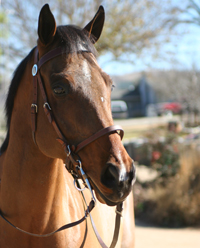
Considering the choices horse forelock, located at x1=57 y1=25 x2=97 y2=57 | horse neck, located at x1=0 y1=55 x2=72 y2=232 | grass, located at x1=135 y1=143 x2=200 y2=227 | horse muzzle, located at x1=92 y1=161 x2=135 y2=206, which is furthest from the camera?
grass, located at x1=135 y1=143 x2=200 y2=227

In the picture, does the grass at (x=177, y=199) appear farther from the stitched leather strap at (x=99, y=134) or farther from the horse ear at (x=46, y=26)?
the horse ear at (x=46, y=26)

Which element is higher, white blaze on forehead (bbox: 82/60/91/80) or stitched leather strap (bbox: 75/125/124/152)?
white blaze on forehead (bbox: 82/60/91/80)

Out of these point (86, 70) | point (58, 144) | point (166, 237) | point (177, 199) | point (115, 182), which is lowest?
point (166, 237)

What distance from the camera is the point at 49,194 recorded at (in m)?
1.99

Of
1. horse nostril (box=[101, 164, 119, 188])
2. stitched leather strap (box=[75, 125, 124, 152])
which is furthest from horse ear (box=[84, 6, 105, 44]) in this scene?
horse nostril (box=[101, 164, 119, 188])

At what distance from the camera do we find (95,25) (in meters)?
2.25

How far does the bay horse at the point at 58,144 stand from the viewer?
1.62 m

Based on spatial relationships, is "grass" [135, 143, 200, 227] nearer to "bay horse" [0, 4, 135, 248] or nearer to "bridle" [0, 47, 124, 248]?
"bay horse" [0, 4, 135, 248]

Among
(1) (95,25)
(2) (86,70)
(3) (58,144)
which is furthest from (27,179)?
(1) (95,25)

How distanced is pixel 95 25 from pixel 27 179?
51.7 inches

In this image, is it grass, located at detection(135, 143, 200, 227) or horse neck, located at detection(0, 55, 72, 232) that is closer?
horse neck, located at detection(0, 55, 72, 232)

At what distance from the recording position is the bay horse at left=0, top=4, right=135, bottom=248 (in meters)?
1.62

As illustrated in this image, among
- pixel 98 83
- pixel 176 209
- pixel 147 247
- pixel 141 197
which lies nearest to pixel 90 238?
pixel 98 83

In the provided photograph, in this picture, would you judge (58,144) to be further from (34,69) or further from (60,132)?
(34,69)
